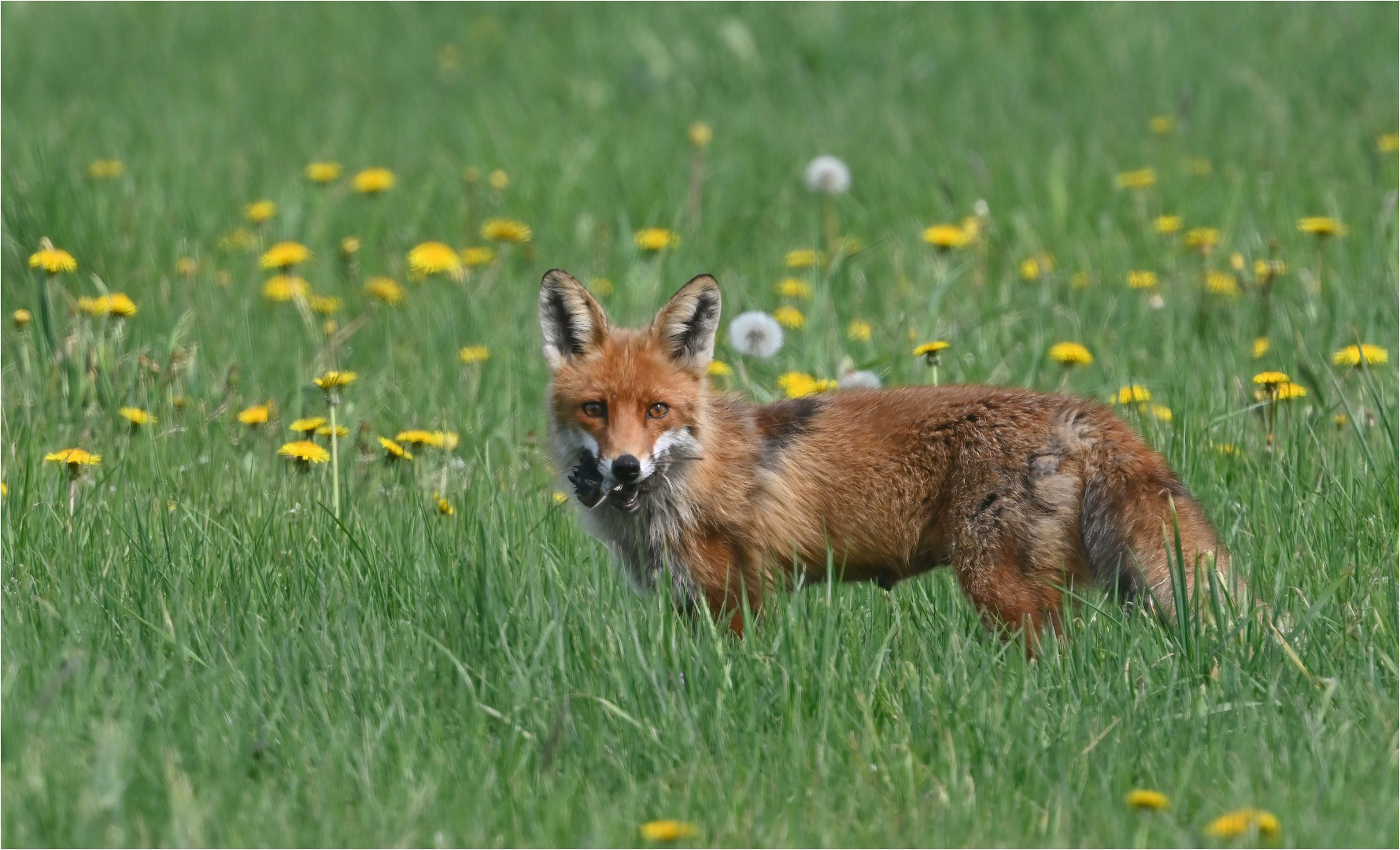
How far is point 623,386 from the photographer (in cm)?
501

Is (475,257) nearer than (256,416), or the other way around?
(256,416)

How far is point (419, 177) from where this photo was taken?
1061 centimetres

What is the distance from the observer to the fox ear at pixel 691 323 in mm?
5270

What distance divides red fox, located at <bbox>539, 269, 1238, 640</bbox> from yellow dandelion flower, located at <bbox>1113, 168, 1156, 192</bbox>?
4531 millimetres

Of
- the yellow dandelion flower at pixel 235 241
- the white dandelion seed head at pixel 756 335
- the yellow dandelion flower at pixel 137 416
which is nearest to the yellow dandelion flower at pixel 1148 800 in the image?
the white dandelion seed head at pixel 756 335

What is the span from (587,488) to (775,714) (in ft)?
4.35

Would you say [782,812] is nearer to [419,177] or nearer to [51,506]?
[51,506]

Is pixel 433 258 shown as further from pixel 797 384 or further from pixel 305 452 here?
pixel 305 452

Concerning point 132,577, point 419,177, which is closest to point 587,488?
point 132,577

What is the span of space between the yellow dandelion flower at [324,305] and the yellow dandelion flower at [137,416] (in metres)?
1.73

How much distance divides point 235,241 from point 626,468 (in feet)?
17.1

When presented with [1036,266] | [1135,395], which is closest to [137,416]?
[1135,395]

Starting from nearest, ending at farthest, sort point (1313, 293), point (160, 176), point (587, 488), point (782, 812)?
point (782, 812), point (587, 488), point (1313, 293), point (160, 176)

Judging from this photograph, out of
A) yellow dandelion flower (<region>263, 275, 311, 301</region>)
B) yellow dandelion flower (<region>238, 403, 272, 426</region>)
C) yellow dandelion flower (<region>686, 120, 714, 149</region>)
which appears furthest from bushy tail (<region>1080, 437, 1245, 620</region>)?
yellow dandelion flower (<region>686, 120, 714, 149</region>)
